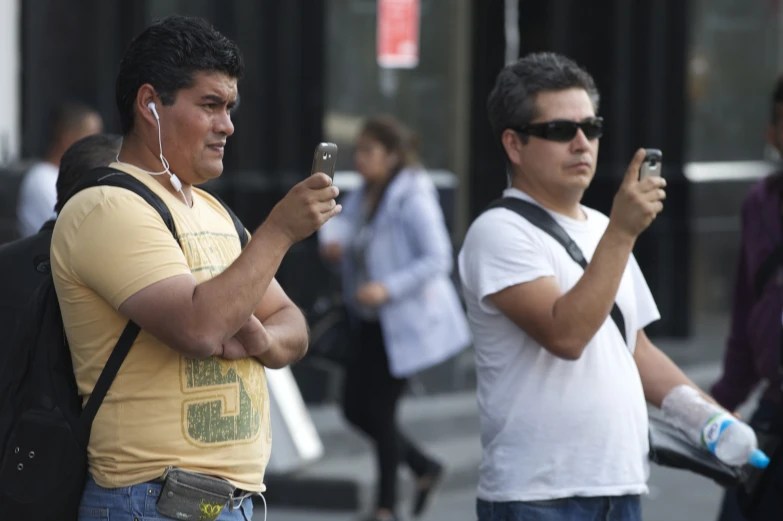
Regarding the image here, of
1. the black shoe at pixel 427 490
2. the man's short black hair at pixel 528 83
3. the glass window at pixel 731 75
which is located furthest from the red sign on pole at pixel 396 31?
the man's short black hair at pixel 528 83

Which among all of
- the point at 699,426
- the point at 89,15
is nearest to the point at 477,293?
the point at 699,426

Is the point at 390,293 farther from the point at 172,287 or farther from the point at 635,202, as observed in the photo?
the point at 172,287

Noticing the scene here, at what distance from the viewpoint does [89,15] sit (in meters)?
8.50

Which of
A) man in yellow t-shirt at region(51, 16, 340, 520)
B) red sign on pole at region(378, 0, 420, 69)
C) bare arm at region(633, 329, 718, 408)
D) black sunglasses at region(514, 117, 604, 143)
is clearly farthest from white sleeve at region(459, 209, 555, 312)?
red sign on pole at region(378, 0, 420, 69)

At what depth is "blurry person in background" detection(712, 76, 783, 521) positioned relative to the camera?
4.54 m

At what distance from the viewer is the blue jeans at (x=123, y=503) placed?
280 cm

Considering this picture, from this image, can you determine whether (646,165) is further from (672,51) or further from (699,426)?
(672,51)

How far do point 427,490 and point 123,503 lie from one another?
14.2 feet

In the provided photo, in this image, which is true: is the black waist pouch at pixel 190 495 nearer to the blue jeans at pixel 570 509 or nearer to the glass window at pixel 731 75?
the blue jeans at pixel 570 509

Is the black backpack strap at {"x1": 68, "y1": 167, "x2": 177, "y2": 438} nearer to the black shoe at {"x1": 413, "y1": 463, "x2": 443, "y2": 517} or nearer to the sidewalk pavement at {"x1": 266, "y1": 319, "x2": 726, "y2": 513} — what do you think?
the black shoe at {"x1": 413, "y1": 463, "x2": 443, "y2": 517}

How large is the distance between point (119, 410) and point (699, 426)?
170 cm

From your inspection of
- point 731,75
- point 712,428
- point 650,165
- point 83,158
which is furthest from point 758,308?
point 731,75

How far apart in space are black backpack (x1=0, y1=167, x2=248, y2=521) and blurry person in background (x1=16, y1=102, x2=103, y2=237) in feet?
12.1

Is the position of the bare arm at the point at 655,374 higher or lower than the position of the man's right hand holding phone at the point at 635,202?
lower
